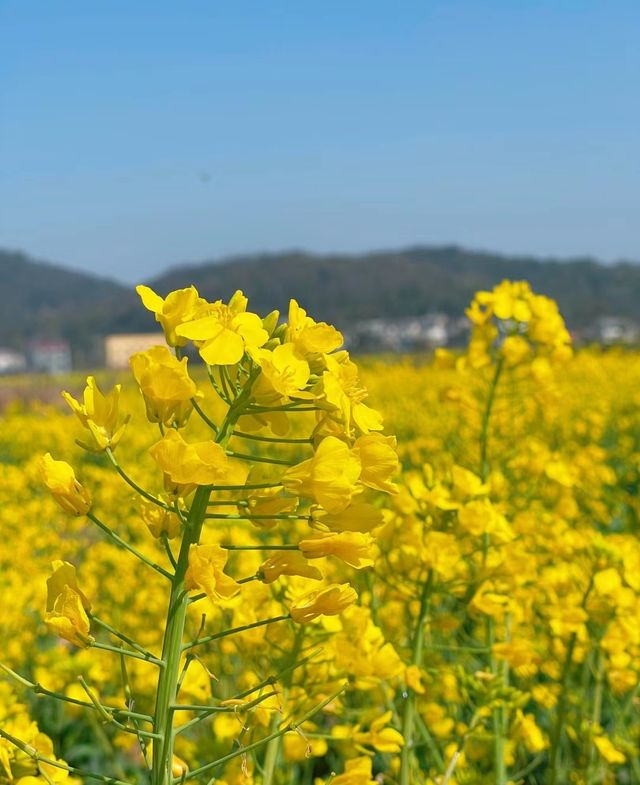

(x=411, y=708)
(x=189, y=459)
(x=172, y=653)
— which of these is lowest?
(x=411, y=708)

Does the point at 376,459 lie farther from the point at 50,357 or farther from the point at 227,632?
the point at 50,357

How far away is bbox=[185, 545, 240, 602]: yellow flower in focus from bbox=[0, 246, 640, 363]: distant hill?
76626 mm

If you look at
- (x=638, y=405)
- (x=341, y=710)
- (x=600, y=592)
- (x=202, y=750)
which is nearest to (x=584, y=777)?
(x=600, y=592)

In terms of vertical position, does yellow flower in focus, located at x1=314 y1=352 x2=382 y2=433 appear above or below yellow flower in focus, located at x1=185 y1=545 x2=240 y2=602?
above

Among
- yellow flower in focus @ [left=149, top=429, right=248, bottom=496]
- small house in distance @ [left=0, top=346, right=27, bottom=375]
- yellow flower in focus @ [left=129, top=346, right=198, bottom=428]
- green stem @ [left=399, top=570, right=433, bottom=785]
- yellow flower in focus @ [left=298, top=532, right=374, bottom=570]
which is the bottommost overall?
small house in distance @ [left=0, top=346, right=27, bottom=375]

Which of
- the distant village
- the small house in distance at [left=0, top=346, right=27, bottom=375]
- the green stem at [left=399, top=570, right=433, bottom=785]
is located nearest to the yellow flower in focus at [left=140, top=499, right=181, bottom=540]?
the green stem at [left=399, top=570, right=433, bottom=785]

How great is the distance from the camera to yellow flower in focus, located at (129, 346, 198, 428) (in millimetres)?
924

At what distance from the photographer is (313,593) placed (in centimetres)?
98

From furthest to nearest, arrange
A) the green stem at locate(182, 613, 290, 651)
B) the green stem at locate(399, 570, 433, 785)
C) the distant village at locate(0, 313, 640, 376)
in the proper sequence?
the distant village at locate(0, 313, 640, 376)
the green stem at locate(399, 570, 433, 785)
the green stem at locate(182, 613, 290, 651)

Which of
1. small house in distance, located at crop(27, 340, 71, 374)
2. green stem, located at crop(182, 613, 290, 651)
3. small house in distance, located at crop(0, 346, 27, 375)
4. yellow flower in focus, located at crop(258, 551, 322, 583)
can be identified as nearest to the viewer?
green stem, located at crop(182, 613, 290, 651)

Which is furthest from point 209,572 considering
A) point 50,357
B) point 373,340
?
point 50,357

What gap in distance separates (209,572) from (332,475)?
15 centimetres

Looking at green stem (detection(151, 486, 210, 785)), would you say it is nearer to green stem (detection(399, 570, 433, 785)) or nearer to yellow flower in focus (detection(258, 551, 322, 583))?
yellow flower in focus (detection(258, 551, 322, 583))

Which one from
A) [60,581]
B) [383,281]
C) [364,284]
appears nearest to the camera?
[60,581]
